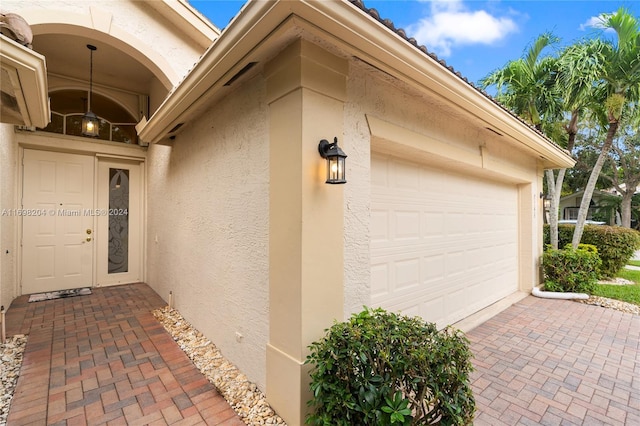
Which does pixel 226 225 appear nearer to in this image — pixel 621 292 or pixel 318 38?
pixel 318 38

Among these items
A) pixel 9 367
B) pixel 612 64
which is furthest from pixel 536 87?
pixel 9 367

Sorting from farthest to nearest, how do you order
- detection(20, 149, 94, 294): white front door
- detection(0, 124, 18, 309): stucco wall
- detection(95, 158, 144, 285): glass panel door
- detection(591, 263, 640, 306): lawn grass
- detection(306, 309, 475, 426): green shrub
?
detection(95, 158, 144, 285): glass panel door
detection(591, 263, 640, 306): lawn grass
detection(20, 149, 94, 294): white front door
detection(0, 124, 18, 309): stucco wall
detection(306, 309, 475, 426): green shrub

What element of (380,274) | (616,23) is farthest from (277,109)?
(616,23)

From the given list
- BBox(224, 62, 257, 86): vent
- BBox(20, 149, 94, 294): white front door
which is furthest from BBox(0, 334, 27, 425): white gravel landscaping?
BBox(224, 62, 257, 86): vent

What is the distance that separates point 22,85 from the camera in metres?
2.79

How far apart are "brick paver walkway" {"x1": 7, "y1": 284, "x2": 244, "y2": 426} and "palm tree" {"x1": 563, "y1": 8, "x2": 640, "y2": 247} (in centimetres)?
966

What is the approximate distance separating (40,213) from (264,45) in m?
6.71

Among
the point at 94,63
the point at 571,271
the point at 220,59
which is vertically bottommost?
the point at 571,271

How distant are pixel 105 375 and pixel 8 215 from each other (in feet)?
13.3

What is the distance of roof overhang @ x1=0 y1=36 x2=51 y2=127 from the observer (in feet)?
7.88

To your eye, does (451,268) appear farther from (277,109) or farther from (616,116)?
(616,116)

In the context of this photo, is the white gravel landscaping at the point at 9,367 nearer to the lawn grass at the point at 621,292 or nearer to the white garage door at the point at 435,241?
the white garage door at the point at 435,241

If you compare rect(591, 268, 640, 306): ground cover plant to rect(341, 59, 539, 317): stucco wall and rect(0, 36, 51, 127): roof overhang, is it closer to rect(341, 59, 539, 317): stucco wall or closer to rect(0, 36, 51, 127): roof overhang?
rect(341, 59, 539, 317): stucco wall

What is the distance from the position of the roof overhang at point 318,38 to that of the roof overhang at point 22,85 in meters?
1.23
